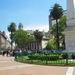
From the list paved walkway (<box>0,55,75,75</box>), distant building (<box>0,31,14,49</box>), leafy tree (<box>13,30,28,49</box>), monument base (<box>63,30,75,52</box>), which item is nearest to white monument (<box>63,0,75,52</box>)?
monument base (<box>63,30,75,52</box>)

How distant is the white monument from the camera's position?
1242 inches

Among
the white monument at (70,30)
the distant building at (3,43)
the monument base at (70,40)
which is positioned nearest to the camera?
the monument base at (70,40)

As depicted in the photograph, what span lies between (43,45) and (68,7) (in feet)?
380

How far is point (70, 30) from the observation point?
103 feet

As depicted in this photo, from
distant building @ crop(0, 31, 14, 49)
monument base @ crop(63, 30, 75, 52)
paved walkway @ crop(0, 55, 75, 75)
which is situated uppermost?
distant building @ crop(0, 31, 14, 49)

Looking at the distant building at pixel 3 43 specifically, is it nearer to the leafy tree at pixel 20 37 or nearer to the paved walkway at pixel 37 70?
the leafy tree at pixel 20 37

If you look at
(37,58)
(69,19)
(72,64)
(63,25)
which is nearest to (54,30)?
(63,25)

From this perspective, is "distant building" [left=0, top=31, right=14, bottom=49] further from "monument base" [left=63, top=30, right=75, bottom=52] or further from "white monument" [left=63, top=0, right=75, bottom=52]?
"monument base" [left=63, top=30, right=75, bottom=52]

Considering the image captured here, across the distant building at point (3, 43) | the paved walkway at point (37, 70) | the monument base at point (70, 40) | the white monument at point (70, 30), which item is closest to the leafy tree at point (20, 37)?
the distant building at point (3, 43)

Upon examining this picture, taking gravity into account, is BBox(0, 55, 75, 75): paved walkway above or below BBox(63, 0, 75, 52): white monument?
→ below

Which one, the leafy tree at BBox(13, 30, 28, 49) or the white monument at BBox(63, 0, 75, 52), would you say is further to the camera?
the leafy tree at BBox(13, 30, 28, 49)

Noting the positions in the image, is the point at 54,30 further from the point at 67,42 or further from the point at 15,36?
the point at 67,42

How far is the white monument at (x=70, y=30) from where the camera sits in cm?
3155

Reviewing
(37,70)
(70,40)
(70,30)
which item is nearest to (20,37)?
(70,40)
